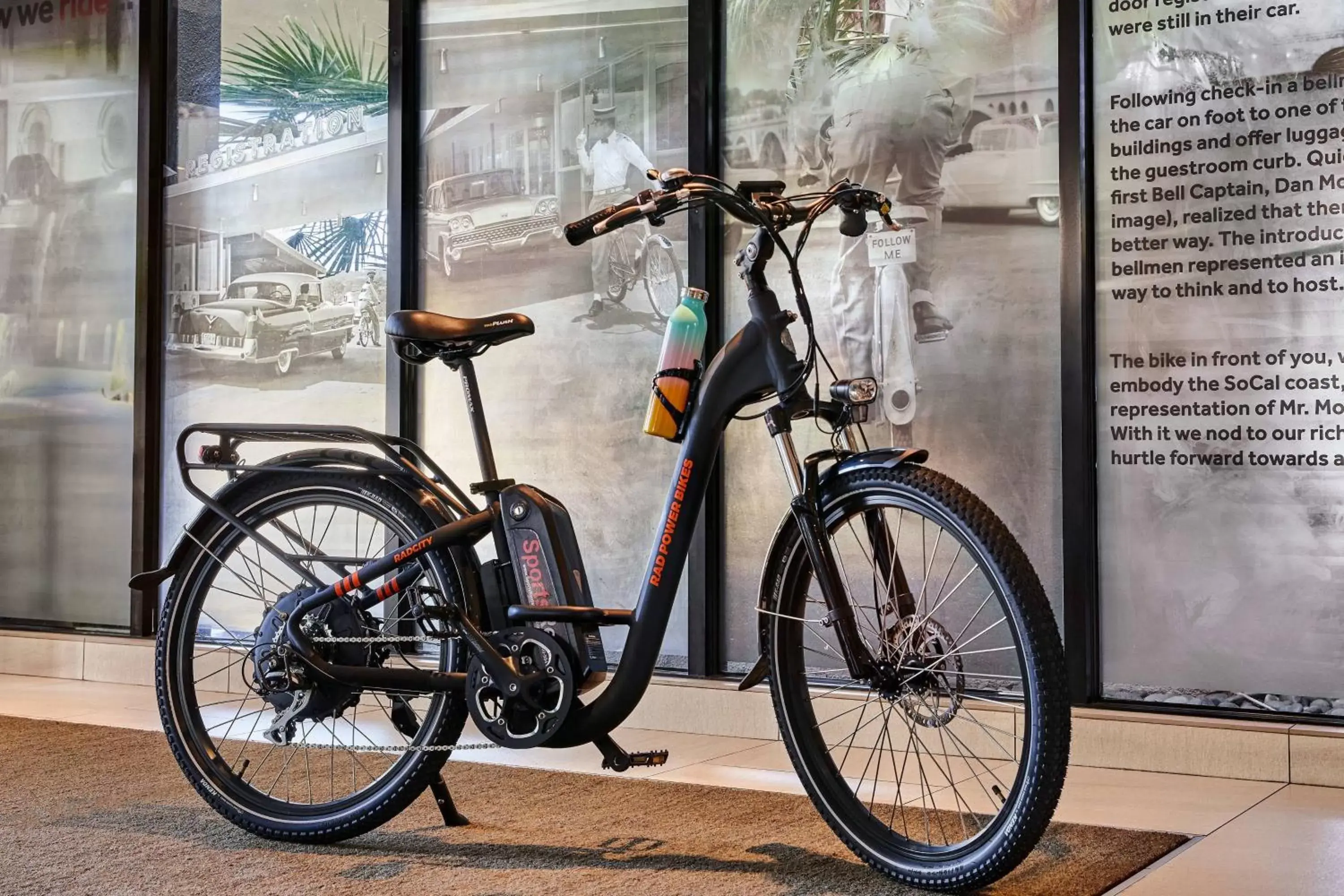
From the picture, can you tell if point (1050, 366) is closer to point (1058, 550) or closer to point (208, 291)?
point (1058, 550)

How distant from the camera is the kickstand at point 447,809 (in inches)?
108

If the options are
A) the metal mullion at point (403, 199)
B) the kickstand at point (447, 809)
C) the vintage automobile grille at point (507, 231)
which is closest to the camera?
the kickstand at point (447, 809)

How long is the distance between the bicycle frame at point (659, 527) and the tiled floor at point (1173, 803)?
76cm

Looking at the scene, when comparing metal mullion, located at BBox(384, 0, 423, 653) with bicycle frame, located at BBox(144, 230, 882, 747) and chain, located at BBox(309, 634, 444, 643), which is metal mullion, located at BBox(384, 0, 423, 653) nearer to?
bicycle frame, located at BBox(144, 230, 882, 747)

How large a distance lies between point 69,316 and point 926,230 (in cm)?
310

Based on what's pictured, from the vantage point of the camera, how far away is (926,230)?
12.7ft

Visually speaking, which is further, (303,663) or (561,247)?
(561,247)

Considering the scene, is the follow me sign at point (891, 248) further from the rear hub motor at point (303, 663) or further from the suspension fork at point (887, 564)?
the rear hub motor at point (303, 663)

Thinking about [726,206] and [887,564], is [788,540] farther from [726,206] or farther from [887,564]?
[726,206]

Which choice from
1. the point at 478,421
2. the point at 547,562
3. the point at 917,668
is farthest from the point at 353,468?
the point at 917,668

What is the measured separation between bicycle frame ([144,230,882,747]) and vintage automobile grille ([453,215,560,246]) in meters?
1.81

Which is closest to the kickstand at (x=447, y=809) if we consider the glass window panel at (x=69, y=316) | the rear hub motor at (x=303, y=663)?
the rear hub motor at (x=303, y=663)

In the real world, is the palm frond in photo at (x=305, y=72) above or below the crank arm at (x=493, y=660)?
above

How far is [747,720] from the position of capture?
388cm
